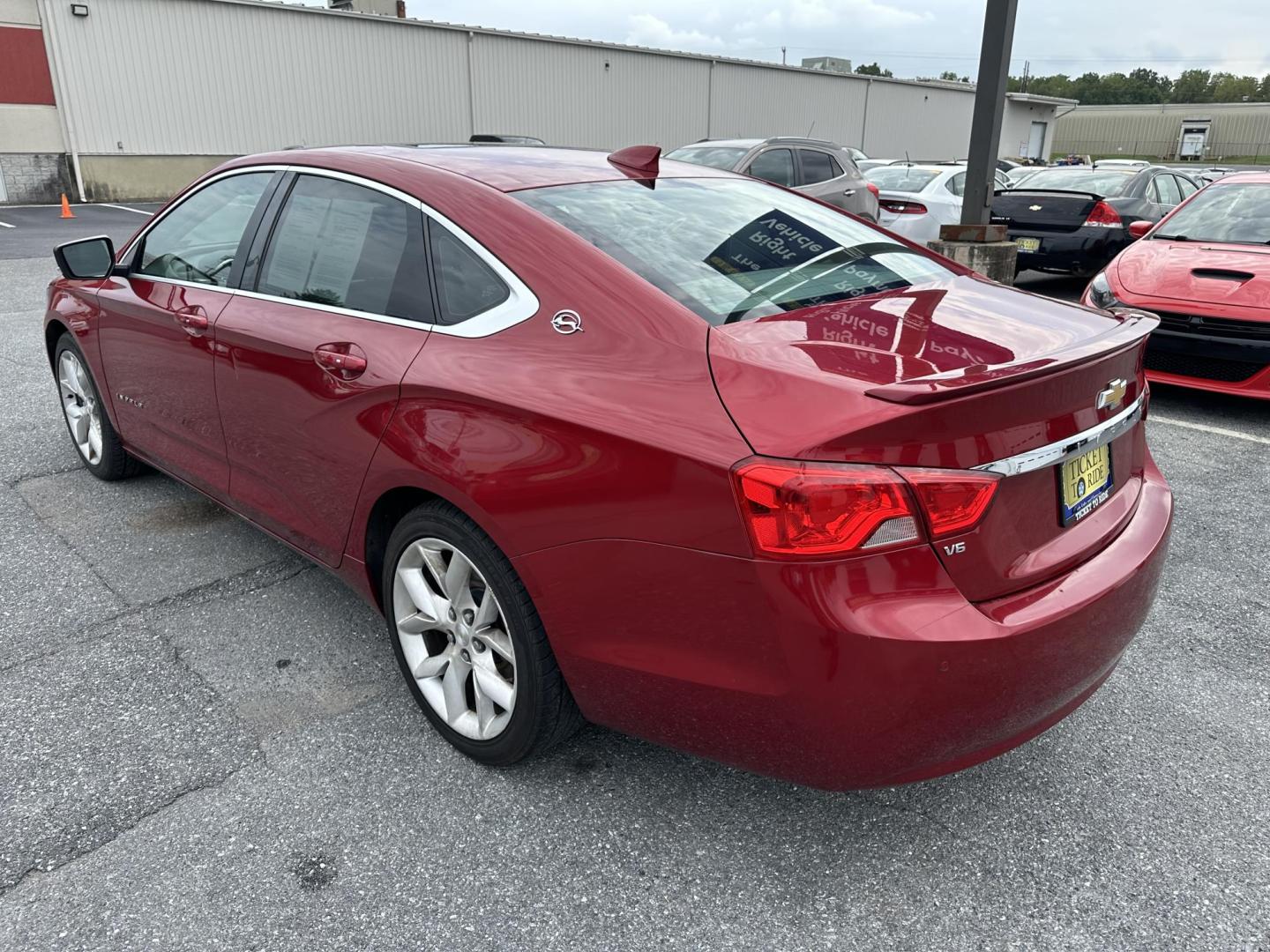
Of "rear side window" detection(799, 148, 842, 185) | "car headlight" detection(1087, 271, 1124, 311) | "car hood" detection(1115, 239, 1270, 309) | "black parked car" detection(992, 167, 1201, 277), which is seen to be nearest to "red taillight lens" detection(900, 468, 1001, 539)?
"car hood" detection(1115, 239, 1270, 309)

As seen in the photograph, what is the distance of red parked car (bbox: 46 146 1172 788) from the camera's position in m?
1.79

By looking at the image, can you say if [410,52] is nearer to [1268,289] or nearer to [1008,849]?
[1268,289]

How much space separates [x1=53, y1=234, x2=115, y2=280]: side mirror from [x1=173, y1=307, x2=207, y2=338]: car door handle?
90 centimetres

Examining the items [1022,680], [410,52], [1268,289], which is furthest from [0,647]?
[410,52]

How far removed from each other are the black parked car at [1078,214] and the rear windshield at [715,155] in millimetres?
3033

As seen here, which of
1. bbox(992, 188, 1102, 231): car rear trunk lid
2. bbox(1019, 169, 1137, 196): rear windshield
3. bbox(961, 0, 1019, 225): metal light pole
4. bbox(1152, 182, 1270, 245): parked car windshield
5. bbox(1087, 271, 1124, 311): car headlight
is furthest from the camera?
bbox(1019, 169, 1137, 196): rear windshield

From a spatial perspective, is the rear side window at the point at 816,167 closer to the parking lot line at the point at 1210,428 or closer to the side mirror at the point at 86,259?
the parking lot line at the point at 1210,428

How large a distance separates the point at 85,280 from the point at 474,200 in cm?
254

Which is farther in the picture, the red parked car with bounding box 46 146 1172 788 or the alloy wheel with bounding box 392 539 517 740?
the alloy wheel with bounding box 392 539 517 740

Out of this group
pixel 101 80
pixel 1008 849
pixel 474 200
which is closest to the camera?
pixel 1008 849

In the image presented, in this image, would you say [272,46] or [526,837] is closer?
[526,837]

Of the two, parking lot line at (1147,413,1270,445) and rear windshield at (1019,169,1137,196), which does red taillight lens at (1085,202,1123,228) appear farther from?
parking lot line at (1147,413,1270,445)

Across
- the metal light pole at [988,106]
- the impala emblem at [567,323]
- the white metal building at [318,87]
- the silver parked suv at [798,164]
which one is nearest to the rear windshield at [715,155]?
the silver parked suv at [798,164]

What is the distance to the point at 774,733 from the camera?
1.91 meters
